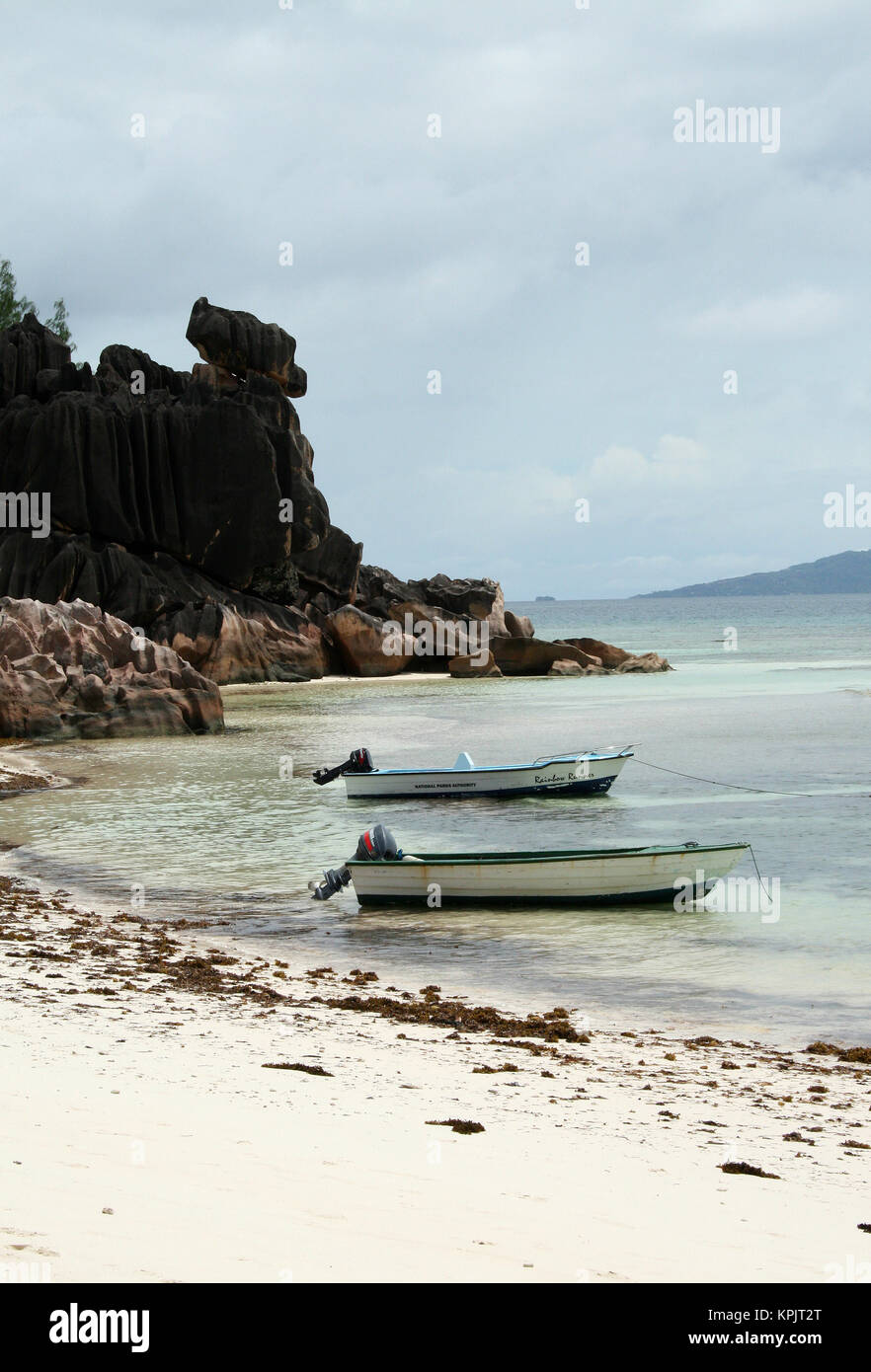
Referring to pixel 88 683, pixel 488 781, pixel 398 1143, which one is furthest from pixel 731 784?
pixel 398 1143

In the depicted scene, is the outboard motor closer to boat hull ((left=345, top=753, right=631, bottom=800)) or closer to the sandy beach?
the sandy beach

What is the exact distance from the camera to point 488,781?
26.1 meters

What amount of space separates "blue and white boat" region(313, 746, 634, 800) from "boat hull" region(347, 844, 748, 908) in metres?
10.6

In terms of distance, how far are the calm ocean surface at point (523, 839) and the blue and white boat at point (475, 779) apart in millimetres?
424

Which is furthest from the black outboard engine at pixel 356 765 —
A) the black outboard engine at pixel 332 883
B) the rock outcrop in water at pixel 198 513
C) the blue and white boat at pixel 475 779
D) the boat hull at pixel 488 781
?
the rock outcrop in water at pixel 198 513

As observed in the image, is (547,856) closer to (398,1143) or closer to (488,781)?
(398,1143)

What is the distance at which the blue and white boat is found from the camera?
2602 centimetres

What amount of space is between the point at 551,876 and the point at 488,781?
1109cm

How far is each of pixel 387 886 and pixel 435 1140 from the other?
346 inches
